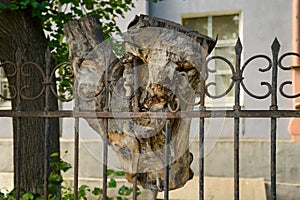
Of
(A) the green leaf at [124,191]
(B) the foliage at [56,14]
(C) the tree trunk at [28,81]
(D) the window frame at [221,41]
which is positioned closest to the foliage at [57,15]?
(B) the foliage at [56,14]

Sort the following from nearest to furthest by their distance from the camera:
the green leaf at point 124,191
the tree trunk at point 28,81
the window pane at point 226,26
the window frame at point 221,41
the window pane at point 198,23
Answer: the green leaf at point 124,191 → the tree trunk at point 28,81 → the window frame at point 221,41 → the window pane at point 226,26 → the window pane at point 198,23

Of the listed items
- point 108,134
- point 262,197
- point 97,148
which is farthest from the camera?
point 97,148

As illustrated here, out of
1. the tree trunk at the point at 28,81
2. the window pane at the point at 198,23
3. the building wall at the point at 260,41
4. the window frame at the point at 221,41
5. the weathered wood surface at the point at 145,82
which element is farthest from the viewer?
the window pane at the point at 198,23

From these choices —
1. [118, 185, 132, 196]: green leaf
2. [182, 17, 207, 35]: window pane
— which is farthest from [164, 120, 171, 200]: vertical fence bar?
[182, 17, 207, 35]: window pane

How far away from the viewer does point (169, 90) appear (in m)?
2.08

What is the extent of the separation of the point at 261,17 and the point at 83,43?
509 cm

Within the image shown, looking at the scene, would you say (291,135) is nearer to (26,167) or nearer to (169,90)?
(26,167)

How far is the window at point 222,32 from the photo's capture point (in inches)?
285

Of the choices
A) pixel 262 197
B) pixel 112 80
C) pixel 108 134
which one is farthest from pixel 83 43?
pixel 262 197

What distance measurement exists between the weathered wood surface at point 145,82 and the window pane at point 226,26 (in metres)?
5.25

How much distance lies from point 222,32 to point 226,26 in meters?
0.12

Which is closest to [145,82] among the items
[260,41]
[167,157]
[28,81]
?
[167,157]

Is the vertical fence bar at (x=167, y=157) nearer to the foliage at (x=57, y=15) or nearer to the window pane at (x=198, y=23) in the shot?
the foliage at (x=57, y=15)

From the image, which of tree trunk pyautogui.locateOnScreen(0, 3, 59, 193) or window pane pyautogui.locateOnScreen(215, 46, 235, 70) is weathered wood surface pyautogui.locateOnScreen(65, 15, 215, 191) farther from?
window pane pyautogui.locateOnScreen(215, 46, 235, 70)
